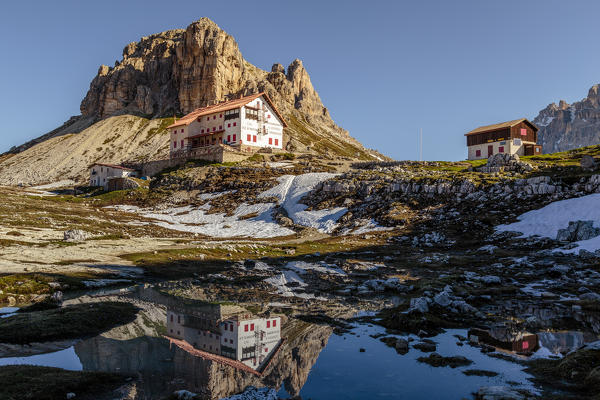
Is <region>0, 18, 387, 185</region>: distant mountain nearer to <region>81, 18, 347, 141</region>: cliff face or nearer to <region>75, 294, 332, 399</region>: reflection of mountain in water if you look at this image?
<region>81, 18, 347, 141</region>: cliff face

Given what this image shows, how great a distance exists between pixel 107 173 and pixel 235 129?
3653 cm

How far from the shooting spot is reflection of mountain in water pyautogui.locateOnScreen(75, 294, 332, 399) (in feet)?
38.0

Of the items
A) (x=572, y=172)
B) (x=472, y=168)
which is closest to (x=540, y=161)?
(x=472, y=168)

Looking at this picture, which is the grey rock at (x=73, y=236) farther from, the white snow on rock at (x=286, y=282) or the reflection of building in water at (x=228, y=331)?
the reflection of building in water at (x=228, y=331)

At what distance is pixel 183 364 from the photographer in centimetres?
1326

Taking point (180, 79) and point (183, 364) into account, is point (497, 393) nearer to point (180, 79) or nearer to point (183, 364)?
point (183, 364)

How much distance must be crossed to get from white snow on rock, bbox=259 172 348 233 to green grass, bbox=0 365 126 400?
47175 millimetres

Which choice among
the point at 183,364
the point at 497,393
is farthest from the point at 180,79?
the point at 497,393

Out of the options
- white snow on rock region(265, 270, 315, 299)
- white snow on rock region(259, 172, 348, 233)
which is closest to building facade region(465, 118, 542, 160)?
white snow on rock region(259, 172, 348, 233)

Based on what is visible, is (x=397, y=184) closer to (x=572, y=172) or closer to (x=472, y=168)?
(x=472, y=168)

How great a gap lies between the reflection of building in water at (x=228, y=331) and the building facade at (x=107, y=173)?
95.6m

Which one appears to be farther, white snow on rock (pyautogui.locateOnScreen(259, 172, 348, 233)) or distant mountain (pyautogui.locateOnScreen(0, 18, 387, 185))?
distant mountain (pyautogui.locateOnScreen(0, 18, 387, 185))

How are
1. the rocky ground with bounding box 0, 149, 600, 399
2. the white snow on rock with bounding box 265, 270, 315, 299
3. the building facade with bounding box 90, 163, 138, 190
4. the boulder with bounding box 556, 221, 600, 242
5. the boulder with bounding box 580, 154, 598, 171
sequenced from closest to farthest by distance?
1. the rocky ground with bounding box 0, 149, 600, 399
2. the white snow on rock with bounding box 265, 270, 315, 299
3. the boulder with bounding box 556, 221, 600, 242
4. the boulder with bounding box 580, 154, 598, 171
5. the building facade with bounding box 90, 163, 138, 190

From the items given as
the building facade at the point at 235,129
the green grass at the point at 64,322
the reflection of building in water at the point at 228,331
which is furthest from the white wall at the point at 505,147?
the green grass at the point at 64,322
